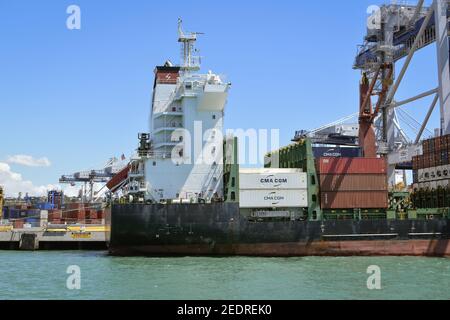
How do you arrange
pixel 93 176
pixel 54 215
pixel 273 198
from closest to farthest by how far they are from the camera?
pixel 273 198, pixel 54 215, pixel 93 176

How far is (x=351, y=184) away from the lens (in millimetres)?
30625

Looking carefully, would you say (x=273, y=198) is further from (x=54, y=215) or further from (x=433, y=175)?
(x=54, y=215)

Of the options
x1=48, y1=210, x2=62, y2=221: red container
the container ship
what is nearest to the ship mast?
the container ship

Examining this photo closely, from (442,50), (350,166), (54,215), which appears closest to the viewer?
(350,166)

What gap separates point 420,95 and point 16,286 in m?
41.3

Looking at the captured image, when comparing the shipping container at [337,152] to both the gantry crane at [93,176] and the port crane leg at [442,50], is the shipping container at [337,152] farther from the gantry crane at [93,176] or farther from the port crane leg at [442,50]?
the gantry crane at [93,176]

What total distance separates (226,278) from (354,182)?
14411 millimetres

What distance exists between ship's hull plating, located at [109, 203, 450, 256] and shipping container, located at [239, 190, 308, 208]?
1.21 meters

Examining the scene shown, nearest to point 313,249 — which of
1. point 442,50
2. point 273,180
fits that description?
point 273,180

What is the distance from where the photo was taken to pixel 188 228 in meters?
28.0

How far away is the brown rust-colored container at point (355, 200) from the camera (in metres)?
30.2
